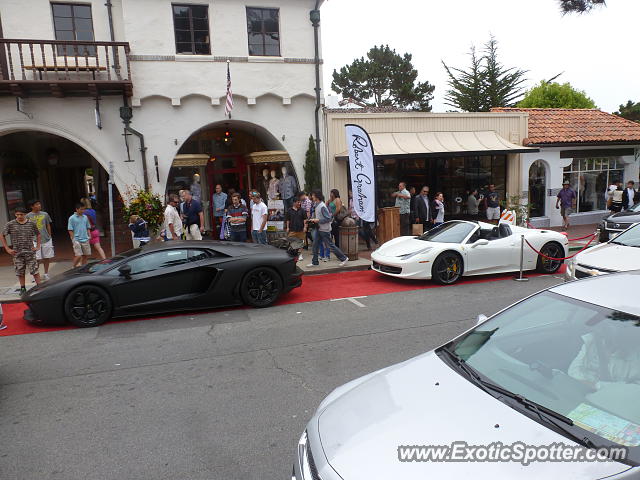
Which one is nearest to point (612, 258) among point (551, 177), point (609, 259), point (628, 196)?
point (609, 259)

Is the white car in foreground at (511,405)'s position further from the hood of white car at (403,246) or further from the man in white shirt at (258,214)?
the man in white shirt at (258,214)

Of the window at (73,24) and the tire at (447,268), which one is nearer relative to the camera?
the tire at (447,268)

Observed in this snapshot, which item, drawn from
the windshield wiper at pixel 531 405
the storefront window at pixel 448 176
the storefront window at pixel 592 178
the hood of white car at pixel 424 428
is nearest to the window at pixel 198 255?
the hood of white car at pixel 424 428

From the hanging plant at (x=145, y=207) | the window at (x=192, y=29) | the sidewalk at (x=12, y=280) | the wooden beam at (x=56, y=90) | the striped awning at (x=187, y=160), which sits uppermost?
the window at (x=192, y=29)

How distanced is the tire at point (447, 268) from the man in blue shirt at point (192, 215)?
19.5 ft

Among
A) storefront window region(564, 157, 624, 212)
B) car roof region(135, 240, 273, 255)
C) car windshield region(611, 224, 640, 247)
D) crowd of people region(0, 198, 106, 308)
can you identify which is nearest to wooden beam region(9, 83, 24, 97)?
crowd of people region(0, 198, 106, 308)

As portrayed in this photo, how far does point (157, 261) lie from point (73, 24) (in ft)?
28.3

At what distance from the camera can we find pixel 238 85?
1411 cm

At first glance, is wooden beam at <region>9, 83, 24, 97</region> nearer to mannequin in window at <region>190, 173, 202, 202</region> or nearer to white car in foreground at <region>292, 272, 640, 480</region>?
mannequin in window at <region>190, 173, 202, 202</region>

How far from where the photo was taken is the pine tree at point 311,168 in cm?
1492

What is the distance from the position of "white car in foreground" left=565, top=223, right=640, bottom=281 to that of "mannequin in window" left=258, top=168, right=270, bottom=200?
9.46m

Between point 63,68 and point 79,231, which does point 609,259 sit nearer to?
point 79,231

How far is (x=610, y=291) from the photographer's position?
132 inches

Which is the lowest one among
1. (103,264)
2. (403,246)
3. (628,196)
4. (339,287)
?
(339,287)
